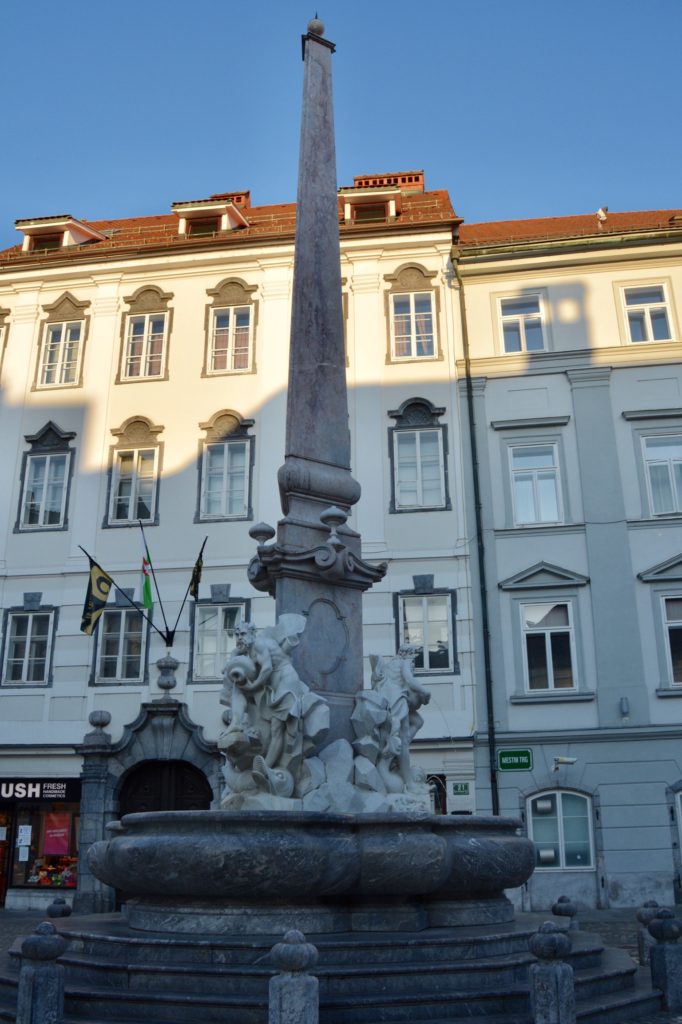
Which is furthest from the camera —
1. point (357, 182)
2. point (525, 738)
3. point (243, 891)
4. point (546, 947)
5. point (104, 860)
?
point (357, 182)

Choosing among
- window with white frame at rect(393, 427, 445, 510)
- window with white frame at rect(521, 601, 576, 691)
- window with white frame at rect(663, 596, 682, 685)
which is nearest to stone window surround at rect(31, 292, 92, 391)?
window with white frame at rect(393, 427, 445, 510)

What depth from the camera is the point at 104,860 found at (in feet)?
24.1

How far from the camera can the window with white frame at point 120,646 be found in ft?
64.6

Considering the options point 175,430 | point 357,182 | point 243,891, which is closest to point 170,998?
point 243,891

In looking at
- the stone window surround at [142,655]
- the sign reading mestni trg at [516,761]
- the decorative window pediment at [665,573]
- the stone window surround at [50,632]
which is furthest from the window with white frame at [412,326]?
the stone window surround at [50,632]

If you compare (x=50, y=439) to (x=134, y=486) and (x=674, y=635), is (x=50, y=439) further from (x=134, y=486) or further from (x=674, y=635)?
(x=674, y=635)

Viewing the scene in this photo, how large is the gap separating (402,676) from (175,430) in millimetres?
13291

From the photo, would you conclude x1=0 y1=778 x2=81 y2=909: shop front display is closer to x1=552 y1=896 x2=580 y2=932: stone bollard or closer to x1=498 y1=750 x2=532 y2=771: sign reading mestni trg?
x1=498 y1=750 x2=532 y2=771: sign reading mestni trg

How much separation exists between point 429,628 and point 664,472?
5.41 metres

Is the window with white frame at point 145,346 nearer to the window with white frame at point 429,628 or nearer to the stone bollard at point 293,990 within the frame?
the window with white frame at point 429,628

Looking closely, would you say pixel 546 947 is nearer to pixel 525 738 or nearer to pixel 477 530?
pixel 525 738

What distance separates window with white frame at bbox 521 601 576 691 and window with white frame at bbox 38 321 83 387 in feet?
35.6

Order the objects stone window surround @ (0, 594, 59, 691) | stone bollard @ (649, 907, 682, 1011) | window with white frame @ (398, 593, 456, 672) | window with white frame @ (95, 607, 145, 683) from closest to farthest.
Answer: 1. stone bollard @ (649, 907, 682, 1011)
2. window with white frame @ (398, 593, 456, 672)
3. window with white frame @ (95, 607, 145, 683)
4. stone window surround @ (0, 594, 59, 691)

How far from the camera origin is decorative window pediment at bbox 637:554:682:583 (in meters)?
18.8
